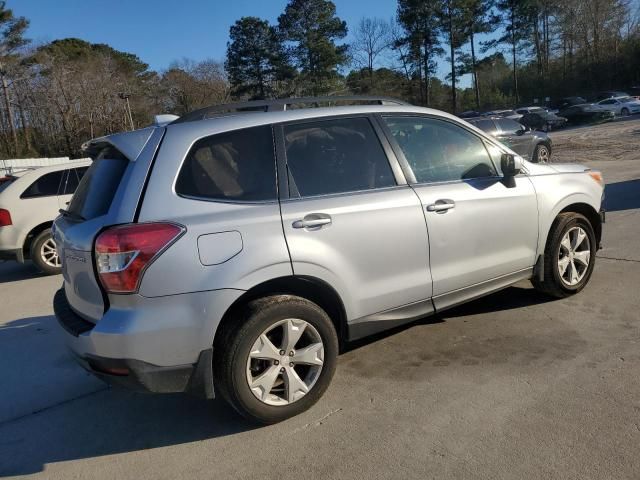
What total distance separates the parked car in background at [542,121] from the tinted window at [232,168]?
3747 centimetres

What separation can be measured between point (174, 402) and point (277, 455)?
107 centimetres

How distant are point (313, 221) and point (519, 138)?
15.0m

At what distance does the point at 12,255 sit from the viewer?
8180 millimetres

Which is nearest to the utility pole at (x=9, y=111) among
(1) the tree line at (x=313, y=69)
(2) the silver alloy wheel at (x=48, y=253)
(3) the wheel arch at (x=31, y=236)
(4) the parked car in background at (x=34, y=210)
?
(1) the tree line at (x=313, y=69)

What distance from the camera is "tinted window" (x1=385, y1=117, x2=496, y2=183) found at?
4.00 meters

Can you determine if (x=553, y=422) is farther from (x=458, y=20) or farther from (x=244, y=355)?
(x=458, y=20)

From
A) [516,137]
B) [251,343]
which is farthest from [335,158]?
[516,137]

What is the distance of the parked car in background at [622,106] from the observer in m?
40.3

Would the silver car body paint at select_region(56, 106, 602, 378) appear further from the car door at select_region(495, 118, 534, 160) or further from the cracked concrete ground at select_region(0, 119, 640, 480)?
the car door at select_region(495, 118, 534, 160)

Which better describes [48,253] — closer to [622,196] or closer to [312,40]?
[622,196]

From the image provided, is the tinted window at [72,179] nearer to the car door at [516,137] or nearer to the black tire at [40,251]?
the black tire at [40,251]

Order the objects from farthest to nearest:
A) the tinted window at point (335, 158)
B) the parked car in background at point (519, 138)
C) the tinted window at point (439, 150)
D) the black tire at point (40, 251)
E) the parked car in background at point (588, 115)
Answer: the parked car in background at point (588, 115) < the parked car in background at point (519, 138) < the black tire at point (40, 251) < the tinted window at point (439, 150) < the tinted window at point (335, 158)

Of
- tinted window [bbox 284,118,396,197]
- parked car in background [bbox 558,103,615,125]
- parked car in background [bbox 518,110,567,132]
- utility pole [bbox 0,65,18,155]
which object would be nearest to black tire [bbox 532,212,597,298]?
tinted window [bbox 284,118,396,197]

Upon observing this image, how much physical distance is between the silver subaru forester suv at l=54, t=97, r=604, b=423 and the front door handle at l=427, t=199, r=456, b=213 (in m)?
0.01
